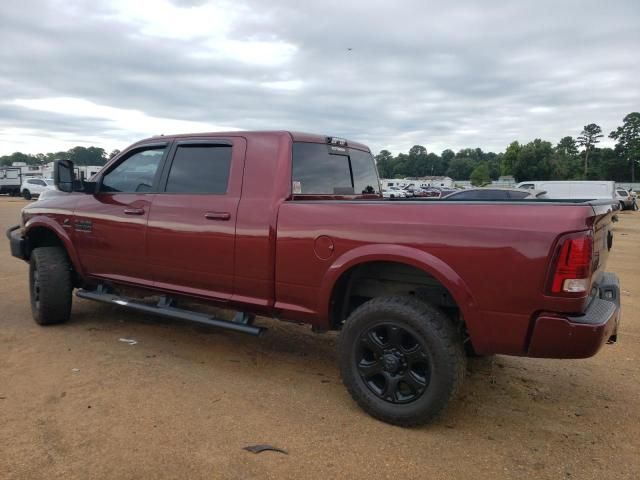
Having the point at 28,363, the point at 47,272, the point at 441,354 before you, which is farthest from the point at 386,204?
the point at 47,272

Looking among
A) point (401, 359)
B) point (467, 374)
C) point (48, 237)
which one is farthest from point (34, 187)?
point (401, 359)

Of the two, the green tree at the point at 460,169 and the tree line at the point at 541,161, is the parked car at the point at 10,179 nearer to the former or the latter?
the tree line at the point at 541,161

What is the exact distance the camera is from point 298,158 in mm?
4008

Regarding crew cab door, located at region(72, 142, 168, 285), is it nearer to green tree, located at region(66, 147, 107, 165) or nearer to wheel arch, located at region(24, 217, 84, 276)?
wheel arch, located at region(24, 217, 84, 276)

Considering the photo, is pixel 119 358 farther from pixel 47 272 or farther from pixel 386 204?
pixel 386 204

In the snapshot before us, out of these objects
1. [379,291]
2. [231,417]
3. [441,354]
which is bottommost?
[231,417]

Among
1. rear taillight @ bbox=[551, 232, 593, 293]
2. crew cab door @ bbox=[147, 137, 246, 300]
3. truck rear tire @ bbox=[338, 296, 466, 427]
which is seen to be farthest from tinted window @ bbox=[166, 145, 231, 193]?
rear taillight @ bbox=[551, 232, 593, 293]

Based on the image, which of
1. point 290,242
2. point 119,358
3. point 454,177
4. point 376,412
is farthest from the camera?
point 454,177

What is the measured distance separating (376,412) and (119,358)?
2296 millimetres

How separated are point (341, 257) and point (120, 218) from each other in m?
2.28

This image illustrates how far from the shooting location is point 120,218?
457 cm

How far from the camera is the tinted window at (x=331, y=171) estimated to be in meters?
4.02

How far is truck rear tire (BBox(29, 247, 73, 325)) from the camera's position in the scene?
16.4ft

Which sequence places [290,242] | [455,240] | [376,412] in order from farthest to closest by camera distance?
[290,242], [376,412], [455,240]
